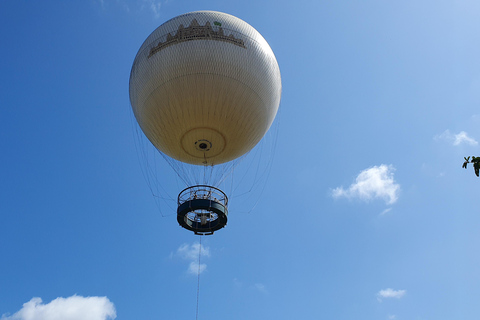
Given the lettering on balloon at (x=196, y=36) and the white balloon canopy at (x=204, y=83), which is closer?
the white balloon canopy at (x=204, y=83)

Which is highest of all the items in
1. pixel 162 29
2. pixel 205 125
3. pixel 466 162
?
pixel 162 29

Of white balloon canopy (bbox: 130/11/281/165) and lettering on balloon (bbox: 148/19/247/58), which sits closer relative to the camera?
white balloon canopy (bbox: 130/11/281/165)

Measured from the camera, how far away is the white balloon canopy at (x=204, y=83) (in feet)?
63.7

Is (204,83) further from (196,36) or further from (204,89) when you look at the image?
(196,36)

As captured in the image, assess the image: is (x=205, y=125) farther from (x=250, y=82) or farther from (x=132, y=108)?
(x=132, y=108)

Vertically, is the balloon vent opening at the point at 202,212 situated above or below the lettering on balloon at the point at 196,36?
below

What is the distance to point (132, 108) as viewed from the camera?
2262 centimetres

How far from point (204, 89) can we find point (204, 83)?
275 millimetres

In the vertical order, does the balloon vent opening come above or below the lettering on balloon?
below

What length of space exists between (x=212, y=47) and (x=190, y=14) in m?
3.01

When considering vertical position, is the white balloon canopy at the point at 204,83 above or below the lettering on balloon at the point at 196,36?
below

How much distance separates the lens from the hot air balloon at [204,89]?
19453 millimetres

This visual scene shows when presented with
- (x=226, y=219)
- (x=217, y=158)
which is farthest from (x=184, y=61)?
(x=226, y=219)

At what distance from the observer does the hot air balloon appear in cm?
1945
